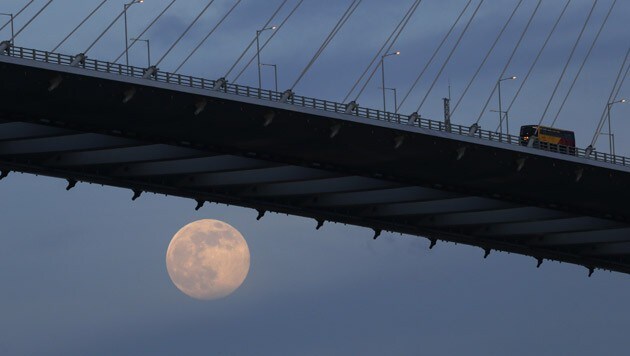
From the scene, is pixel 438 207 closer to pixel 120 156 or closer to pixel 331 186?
pixel 331 186

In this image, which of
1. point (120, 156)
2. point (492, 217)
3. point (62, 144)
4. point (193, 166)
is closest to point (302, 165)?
point (193, 166)

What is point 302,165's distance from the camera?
103 m

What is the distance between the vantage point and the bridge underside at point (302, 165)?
92.8 m

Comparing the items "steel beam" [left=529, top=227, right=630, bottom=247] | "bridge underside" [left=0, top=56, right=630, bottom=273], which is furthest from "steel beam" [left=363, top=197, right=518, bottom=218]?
"steel beam" [left=529, top=227, right=630, bottom=247]

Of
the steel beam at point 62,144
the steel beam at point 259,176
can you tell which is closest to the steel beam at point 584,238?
the steel beam at point 259,176

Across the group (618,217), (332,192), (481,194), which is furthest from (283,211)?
(618,217)

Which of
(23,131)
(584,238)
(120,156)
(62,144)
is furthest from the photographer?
(584,238)

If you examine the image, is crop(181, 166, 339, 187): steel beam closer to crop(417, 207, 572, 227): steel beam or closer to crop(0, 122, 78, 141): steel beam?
crop(0, 122, 78, 141): steel beam

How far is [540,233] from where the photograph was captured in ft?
393

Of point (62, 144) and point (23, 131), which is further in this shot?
point (62, 144)

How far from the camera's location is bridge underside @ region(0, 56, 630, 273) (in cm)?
9281

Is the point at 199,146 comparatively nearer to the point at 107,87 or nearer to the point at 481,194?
the point at 107,87

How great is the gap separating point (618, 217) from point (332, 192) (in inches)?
815

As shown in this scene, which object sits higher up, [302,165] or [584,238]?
[584,238]
